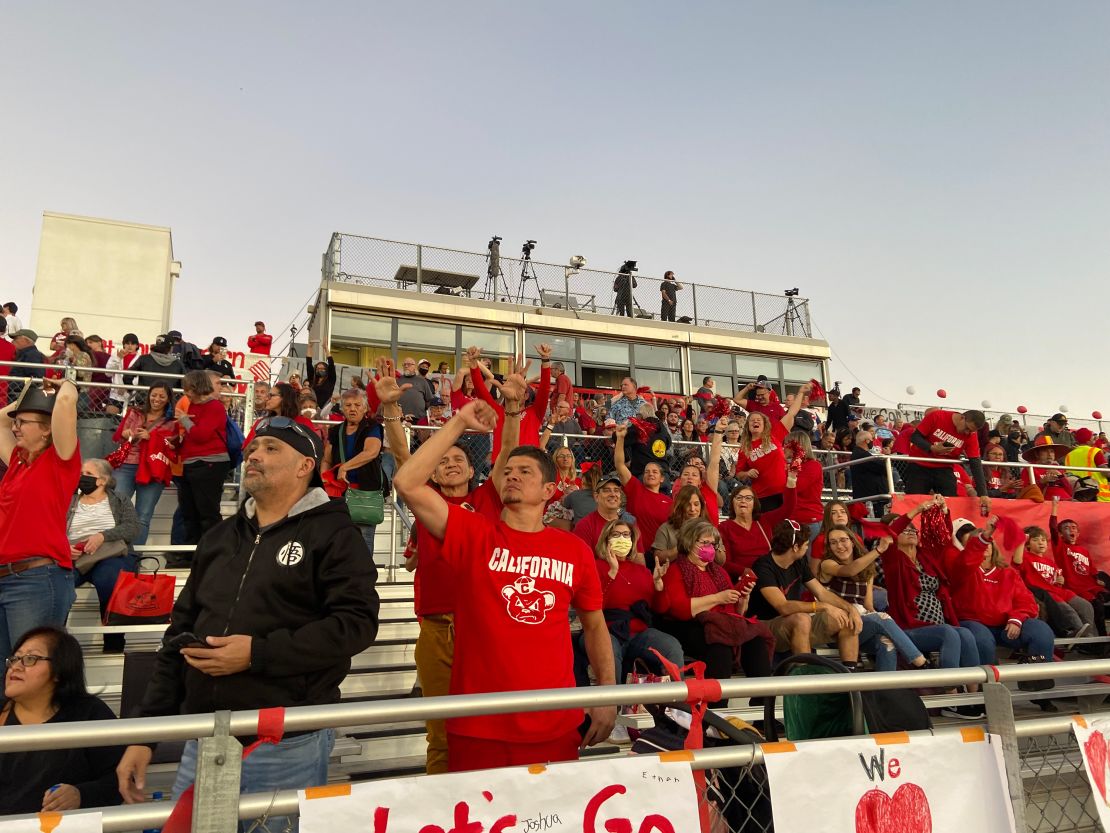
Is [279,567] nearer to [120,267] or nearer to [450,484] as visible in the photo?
[450,484]

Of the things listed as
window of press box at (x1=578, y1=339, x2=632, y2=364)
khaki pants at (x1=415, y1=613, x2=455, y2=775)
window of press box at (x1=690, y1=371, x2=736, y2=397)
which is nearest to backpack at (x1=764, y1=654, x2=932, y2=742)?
khaki pants at (x1=415, y1=613, x2=455, y2=775)

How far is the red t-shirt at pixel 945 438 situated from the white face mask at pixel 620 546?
5583mm

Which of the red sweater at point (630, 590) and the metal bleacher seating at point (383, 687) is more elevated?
the red sweater at point (630, 590)

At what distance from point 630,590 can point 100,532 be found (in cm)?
389

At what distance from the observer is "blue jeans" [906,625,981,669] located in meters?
6.43

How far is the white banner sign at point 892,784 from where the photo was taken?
210cm

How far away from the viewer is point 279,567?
8.79 feet

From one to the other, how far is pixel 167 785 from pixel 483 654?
238 cm

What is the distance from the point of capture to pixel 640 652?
5633mm

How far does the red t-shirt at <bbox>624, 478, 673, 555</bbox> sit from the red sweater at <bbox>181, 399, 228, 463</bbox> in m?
3.86

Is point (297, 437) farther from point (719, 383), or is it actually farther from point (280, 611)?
point (719, 383)

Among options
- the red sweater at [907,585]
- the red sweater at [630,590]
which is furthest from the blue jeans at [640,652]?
the red sweater at [907,585]

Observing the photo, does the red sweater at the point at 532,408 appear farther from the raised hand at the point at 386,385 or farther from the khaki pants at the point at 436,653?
the khaki pants at the point at 436,653

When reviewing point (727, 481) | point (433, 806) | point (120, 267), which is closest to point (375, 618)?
point (433, 806)
